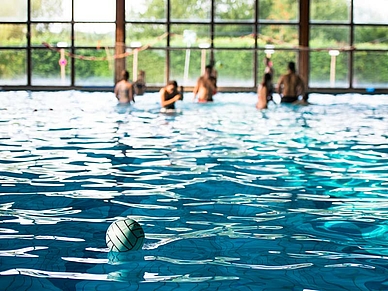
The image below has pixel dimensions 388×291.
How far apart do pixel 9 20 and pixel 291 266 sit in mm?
23332

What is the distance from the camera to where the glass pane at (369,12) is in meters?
26.5

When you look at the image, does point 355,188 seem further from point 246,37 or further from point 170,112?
point 246,37

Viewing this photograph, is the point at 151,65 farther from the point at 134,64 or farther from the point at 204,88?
the point at 204,88

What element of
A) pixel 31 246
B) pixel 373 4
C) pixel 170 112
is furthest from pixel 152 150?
pixel 373 4

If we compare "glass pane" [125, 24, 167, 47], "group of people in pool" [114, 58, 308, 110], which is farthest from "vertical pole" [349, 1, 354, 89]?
"glass pane" [125, 24, 167, 47]

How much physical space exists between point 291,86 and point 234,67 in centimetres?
621

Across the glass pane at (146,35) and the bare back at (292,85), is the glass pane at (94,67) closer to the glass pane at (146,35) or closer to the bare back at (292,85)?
the glass pane at (146,35)

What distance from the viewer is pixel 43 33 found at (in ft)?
86.6

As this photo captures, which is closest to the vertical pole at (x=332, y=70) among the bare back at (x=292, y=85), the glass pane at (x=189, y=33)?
the glass pane at (x=189, y=33)

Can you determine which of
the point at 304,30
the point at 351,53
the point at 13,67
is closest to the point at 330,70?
the point at 351,53

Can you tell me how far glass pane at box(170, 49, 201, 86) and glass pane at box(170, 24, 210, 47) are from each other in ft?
1.08

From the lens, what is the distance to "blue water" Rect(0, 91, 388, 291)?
14.8 ft

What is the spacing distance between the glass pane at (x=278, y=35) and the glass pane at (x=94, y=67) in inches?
198

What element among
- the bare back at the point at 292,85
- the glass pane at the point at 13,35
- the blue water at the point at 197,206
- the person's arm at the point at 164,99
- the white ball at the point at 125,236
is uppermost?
the glass pane at the point at 13,35
